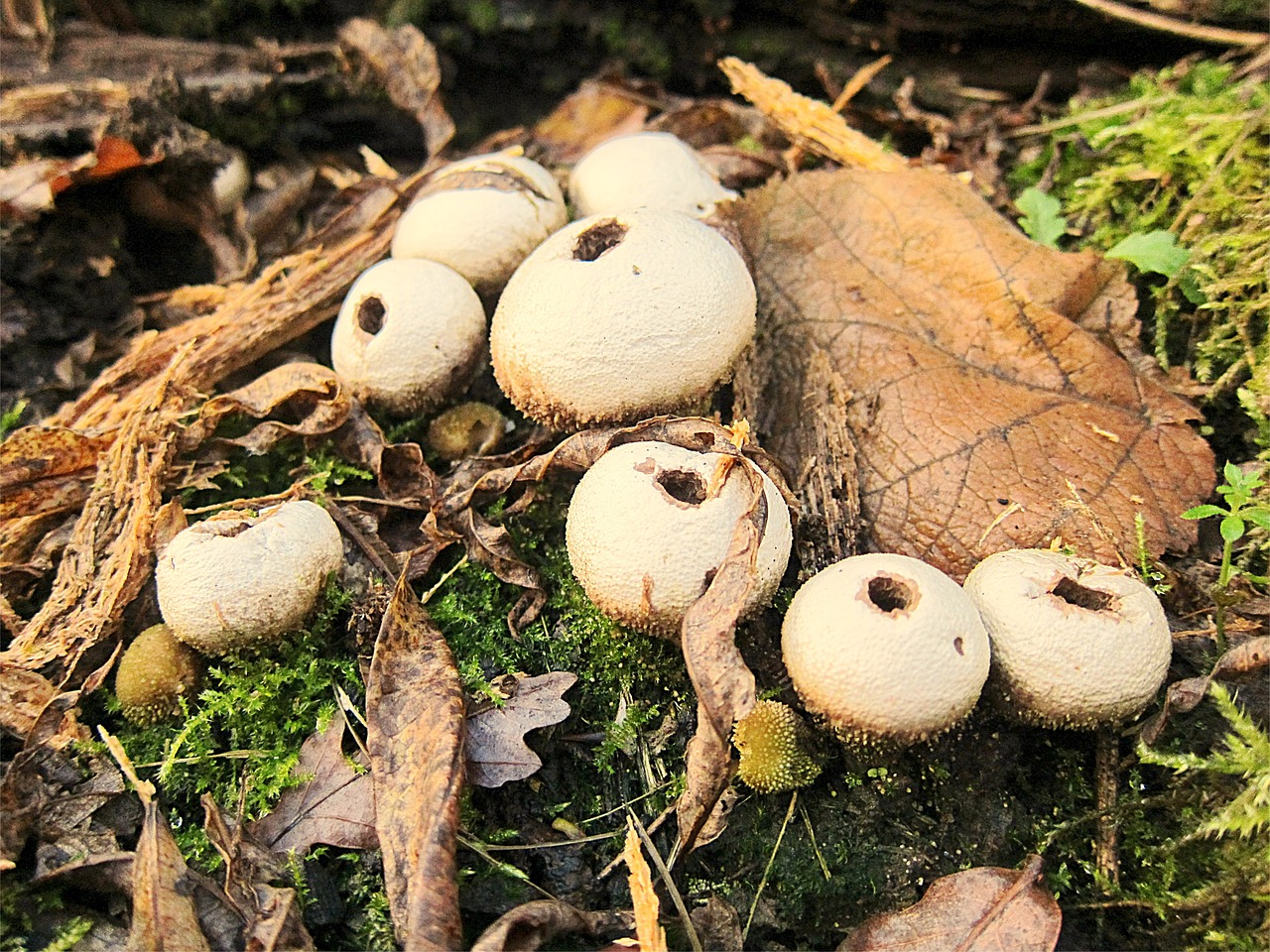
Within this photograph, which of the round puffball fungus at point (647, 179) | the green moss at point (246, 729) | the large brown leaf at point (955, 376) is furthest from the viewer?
the round puffball fungus at point (647, 179)

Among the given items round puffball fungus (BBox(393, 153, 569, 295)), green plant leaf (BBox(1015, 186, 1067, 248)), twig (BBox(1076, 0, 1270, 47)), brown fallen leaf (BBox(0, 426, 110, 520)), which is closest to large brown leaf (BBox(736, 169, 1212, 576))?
green plant leaf (BBox(1015, 186, 1067, 248))

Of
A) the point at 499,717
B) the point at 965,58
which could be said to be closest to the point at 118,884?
the point at 499,717

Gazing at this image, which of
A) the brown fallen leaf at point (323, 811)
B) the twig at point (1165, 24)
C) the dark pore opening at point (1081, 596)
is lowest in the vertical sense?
the brown fallen leaf at point (323, 811)

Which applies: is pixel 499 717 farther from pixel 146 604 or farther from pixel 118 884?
pixel 146 604

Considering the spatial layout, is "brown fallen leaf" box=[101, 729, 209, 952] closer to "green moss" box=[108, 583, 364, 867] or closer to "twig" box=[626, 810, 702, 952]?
"green moss" box=[108, 583, 364, 867]

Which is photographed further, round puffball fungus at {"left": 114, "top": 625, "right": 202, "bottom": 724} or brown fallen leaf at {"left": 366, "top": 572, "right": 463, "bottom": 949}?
round puffball fungus at {"left": 114, "top": 625, "right": 202, "bottom": 724}

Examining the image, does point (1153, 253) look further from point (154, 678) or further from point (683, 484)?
point (154, 678)

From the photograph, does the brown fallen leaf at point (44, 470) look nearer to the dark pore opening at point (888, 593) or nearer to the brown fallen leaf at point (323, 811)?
the brown fallen leaf at point (323, 811)

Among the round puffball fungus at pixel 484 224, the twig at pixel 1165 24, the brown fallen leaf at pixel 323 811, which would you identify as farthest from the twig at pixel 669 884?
the twig at pixel 1165 24
